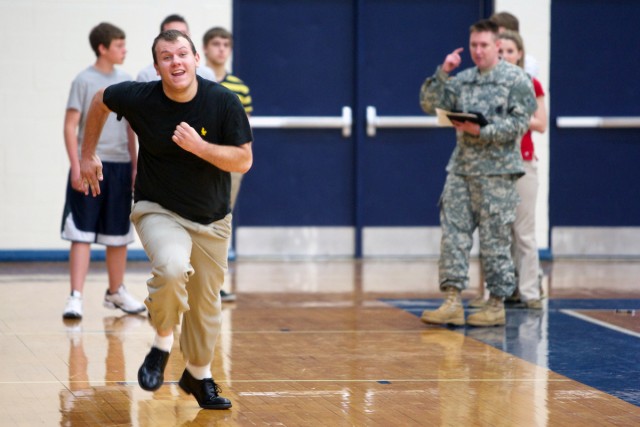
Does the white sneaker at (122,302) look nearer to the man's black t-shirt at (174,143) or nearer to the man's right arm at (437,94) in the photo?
the man's right arm at (437,94)

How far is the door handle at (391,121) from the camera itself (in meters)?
11.6

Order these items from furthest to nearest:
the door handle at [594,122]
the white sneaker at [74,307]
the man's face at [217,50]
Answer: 1. the door handle at [594,122]
2. the man's face at [217,50]
3. the white sneaker at [74,307]

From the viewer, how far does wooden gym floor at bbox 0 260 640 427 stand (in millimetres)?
4652

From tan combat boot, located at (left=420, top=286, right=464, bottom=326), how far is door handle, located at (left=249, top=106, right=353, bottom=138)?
15.6ft

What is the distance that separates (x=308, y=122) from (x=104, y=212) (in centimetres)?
446

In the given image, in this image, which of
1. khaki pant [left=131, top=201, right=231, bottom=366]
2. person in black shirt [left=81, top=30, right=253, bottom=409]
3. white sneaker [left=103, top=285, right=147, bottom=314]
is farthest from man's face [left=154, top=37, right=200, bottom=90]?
white sneaker [left=103, top=285, right=147, bottom=314]

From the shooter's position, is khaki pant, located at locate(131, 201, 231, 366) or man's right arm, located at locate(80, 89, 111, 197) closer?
khaki pant, located at locate(131, 201, 231, 366)

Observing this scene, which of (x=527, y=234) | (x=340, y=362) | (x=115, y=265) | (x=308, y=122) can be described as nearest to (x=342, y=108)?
(x=308, y=122)

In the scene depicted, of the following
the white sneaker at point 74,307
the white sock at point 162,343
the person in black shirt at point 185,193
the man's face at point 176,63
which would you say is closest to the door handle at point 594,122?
the white sneaker at point 74,307

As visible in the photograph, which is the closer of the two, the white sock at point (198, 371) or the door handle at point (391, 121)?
the white sock at point (198, 371)

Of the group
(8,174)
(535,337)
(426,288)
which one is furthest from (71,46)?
(535,337)

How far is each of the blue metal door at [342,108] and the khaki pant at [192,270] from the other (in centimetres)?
682

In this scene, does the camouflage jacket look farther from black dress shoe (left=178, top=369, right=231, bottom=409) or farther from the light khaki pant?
black dress shoe (left=178, top=369, right=231, bottom=409)

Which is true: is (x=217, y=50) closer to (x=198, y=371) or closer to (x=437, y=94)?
(x=437, y=94)
